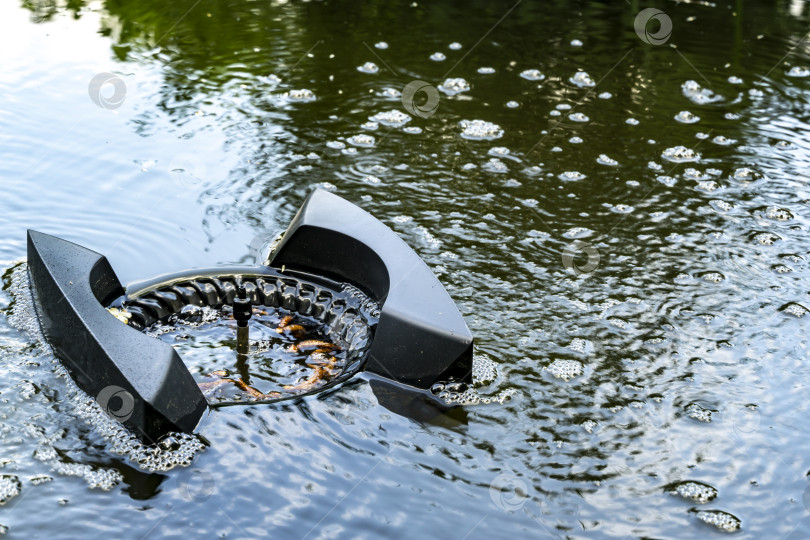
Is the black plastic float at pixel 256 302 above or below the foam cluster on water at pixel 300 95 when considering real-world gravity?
below

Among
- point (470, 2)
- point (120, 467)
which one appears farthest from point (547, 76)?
point (120, 467)

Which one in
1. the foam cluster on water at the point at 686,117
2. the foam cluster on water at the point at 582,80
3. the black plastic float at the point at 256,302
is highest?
the foam cluster on water at the point at 582,80

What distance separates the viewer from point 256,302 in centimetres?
330

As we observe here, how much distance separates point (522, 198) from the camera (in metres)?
4.20

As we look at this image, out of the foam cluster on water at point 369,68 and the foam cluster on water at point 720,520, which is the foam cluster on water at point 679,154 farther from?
the foam cluster on water at point 720,520

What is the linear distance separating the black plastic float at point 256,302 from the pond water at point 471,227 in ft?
0.40

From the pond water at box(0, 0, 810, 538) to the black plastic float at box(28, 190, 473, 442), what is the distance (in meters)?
0.12

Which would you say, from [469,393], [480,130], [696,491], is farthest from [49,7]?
[696,491]

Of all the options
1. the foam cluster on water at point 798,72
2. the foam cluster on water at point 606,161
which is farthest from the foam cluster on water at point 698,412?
the foam cluster on water at point 798,72

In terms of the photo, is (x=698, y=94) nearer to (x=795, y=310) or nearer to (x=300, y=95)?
(x=795, y=310)

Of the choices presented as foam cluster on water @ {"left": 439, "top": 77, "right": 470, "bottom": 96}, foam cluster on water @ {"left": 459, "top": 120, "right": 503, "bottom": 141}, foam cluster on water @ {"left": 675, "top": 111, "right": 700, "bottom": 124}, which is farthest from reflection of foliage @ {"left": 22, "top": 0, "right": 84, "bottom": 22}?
foam cluster on water @ {"left": 675, "top": 111, "right": 700, "bottom": 124}

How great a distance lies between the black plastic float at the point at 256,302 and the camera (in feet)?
8.43

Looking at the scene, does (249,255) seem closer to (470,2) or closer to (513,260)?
(513,260)

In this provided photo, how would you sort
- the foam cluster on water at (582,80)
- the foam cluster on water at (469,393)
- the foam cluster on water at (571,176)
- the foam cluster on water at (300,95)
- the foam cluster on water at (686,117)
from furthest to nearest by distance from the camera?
the foam cluster on water at (582,80) < the foam cluster on water at (300,95) < the foam cluster on water at (686,117) < the foam cluster on water at (571,176) < the foam cluster on water at (469,393)
